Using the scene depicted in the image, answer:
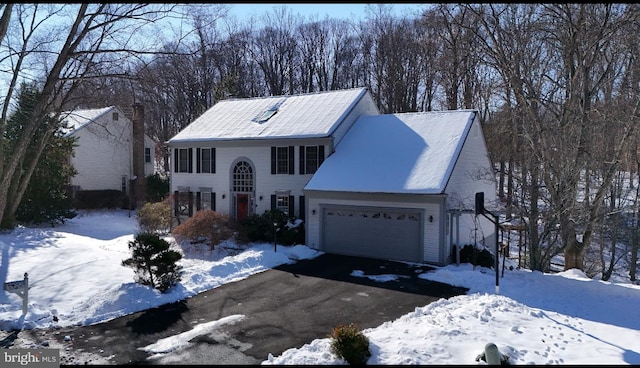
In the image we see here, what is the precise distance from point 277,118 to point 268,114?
908 mm

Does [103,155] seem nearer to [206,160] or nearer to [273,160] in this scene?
[206,160]

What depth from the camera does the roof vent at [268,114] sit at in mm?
23094

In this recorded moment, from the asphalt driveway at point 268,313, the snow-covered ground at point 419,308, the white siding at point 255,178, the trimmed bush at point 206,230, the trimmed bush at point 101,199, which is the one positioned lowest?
the asphalt driveway at point 268,313

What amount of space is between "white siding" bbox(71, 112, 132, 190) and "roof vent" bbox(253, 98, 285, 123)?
1253cm

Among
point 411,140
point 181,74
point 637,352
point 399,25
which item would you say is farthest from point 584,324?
point 399,25

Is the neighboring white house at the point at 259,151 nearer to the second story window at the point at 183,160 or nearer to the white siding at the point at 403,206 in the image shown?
the second story window at the point at 183,160

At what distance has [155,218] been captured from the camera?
901 inches

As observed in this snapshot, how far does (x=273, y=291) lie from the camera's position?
510 inches

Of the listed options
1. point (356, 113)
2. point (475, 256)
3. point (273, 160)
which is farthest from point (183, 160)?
point (475, 256)

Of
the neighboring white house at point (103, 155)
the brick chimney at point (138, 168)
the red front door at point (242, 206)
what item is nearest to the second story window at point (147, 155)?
the neighboring white house at point (103, 155)

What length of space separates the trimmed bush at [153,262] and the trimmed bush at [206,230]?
20.3 ft

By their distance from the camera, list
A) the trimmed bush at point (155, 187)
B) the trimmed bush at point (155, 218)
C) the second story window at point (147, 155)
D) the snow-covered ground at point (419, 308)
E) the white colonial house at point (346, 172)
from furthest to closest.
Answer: the second story window at point (147, 155) → the trimmed bush at point (155, 187) → the trimmed bush at point (155, 218) → the white colonial house at point (346, 172) → the snow-covered ground at point (419, 308)

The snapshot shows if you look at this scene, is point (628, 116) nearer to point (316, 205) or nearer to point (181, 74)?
point (316, 205)

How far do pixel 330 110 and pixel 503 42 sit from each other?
8329 mm
